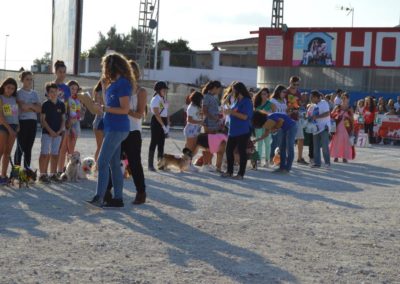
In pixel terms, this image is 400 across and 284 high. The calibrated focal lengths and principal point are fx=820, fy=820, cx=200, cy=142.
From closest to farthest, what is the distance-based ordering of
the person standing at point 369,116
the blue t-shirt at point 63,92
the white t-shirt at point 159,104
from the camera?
the blue t-shirt at point 63,92, the white t-shirt at point 159,104, the person standing at point 369,116

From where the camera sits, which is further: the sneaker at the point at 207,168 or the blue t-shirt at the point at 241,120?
the sneaker at the point at 207,168

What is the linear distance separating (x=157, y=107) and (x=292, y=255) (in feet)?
23.3

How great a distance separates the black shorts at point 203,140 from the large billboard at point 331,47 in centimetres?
2846

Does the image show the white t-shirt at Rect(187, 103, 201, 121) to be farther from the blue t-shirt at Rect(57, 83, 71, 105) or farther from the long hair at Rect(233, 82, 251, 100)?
the blue t-shirt at Rect(57, 83, 71, 105)

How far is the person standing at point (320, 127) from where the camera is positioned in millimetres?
16203

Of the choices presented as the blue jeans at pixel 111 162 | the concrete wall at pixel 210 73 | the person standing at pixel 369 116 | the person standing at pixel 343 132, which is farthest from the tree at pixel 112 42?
the blue jeans at pixel 111 162

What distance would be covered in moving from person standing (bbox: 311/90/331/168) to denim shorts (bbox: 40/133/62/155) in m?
6.22

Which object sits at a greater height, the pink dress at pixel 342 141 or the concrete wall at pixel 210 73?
the concrete wall at pixel 210 73

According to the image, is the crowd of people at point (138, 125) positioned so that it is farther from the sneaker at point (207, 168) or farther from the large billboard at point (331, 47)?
the large billboard at point (331, 47)

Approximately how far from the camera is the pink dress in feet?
58.0

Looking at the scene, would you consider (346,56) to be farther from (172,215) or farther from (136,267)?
(136,267)

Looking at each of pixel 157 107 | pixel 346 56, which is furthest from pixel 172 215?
pixel 346 56

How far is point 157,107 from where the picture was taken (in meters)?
13.8

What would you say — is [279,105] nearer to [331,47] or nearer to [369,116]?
[369,116]
